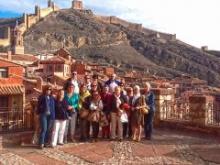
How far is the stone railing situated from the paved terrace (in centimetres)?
158

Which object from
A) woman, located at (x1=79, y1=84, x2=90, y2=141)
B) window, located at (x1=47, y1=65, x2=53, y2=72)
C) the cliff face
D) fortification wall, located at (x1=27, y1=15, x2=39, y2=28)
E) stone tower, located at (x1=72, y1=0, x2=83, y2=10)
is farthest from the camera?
stone tower, located at (x1=72, y1=0, x2=83, y2=10)

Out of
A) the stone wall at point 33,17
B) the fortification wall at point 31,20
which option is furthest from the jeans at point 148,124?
the fortification wall at point 31,20

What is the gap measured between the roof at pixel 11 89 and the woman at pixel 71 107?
23554mm

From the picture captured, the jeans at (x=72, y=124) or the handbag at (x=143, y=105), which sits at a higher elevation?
the handbag at (x=143, y=105)

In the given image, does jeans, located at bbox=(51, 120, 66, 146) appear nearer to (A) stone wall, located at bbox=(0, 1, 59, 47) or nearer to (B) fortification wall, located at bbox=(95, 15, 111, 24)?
(A) stone wall, located at bbox=(0, 1, 59, 47)

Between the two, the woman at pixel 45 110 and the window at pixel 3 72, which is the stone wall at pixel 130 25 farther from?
the woman at pixel 45 110

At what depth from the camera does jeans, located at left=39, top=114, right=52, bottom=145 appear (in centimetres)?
1037

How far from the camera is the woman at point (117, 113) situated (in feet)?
36.6

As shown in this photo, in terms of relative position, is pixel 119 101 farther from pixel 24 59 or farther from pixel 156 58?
pixel 156 58

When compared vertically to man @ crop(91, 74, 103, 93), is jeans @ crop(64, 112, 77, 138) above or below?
below

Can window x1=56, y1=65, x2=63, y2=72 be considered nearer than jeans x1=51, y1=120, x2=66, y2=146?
No

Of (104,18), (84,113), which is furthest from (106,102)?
(104,18)

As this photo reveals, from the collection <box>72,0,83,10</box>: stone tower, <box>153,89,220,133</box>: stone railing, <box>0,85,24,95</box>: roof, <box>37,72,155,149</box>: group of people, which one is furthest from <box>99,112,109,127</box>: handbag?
<box>72,0,83,10</box>: stone tower

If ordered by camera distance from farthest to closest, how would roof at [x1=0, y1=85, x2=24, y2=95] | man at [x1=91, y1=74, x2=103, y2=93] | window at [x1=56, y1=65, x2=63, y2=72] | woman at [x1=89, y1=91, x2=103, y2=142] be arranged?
window at [x1=56, y1=65, x2=63, y2=72] < roof at [x1=0, y1=85, x2=24, y2=95] < man at [x1=91, y1=74, x2=103, y2=93] < woman at [x1=89, y1=91, x2=103, y2=142]
